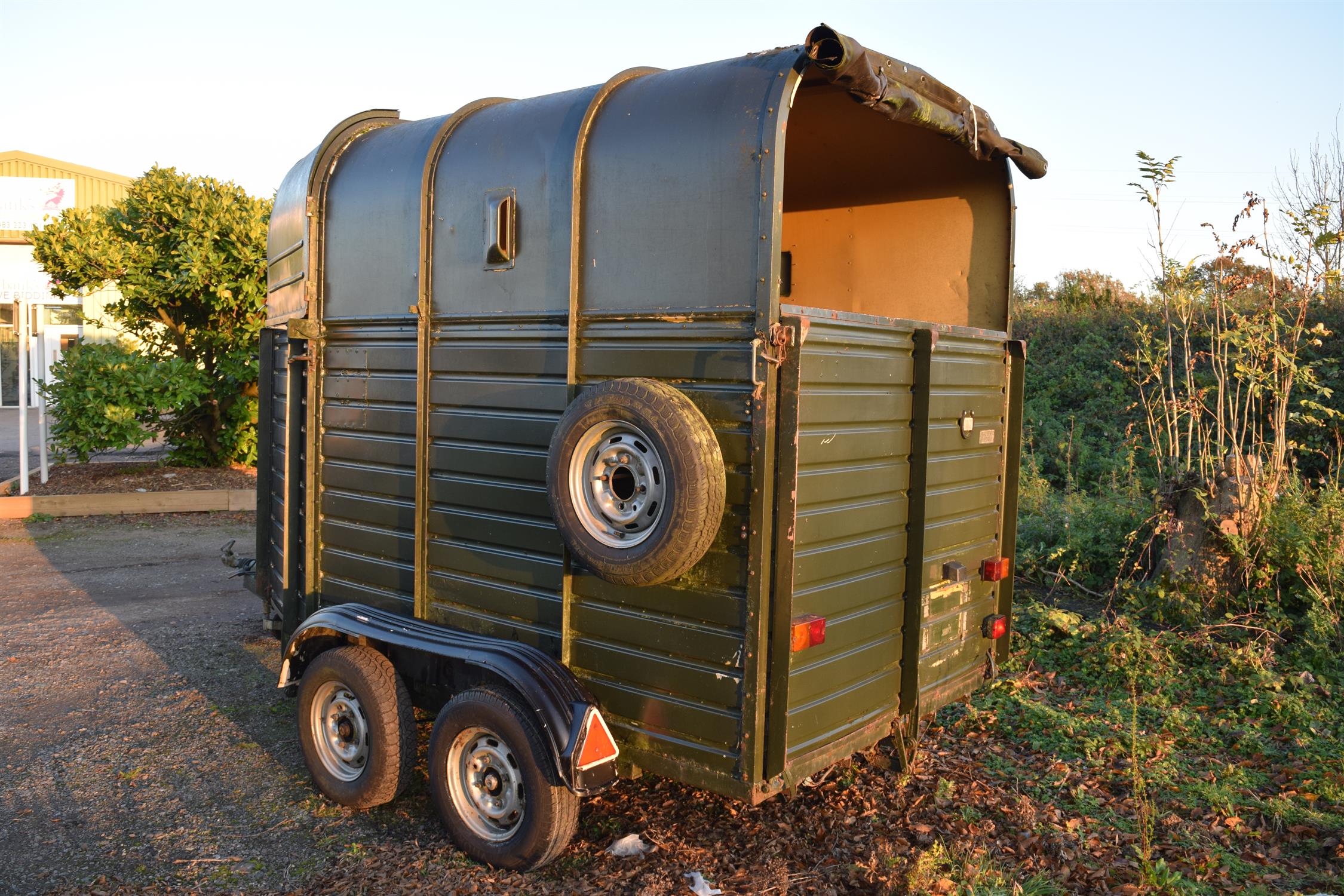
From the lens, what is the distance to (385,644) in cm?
437

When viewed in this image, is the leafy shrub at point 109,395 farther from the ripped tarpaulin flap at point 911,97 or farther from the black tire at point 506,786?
the ripped tarpaulin flap at point 911,97

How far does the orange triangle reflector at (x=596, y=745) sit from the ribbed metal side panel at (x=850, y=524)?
2.12 feet

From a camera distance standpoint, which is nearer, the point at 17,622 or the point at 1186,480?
the point at 1186,480

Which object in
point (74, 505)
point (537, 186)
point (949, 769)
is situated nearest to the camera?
point (537, 186)

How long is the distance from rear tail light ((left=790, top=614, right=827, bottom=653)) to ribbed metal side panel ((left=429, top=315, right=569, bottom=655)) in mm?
972

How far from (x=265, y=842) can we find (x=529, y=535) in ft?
5.70

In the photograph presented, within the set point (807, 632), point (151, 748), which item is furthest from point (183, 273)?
point (807, 632)

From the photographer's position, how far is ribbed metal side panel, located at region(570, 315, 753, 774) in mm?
3344

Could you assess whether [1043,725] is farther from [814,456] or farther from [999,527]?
[814,456]

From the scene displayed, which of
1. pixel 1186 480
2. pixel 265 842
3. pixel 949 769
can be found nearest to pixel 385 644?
pixel 265 842

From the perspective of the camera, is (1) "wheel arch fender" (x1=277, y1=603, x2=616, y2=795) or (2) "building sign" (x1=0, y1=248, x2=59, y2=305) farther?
(2) "building sign" (x1=0, y1=248, x2=59, y2=305)

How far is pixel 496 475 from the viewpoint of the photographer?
13.4 ft

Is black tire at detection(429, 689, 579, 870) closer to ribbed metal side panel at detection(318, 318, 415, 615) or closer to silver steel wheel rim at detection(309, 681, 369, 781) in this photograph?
silver steel wheel rim at detection(309, 681, 369, 781)

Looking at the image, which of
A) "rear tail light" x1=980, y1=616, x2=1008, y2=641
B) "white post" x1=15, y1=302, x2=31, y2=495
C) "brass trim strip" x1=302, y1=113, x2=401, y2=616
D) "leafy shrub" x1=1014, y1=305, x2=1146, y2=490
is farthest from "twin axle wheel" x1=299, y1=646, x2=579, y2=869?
"white post" x1=15, y1=302, x2=31, y2=495
